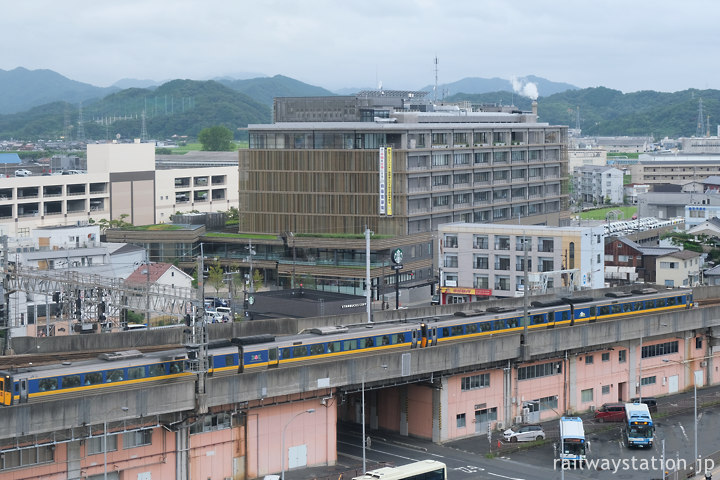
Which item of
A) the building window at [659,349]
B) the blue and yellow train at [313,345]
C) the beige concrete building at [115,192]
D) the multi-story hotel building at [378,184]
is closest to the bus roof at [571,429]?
the blue and yellow train at [313,345]

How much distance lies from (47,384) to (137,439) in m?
3.63

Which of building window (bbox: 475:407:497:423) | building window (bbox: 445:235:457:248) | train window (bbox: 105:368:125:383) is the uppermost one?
building window (bbox: 445:235:457:248)

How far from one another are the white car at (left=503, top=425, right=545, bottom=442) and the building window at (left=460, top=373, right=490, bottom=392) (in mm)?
2334

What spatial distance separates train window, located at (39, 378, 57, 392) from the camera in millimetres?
33500

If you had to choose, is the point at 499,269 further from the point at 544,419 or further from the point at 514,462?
the point at 514,462

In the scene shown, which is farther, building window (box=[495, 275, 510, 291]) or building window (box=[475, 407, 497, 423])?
building window (box=[495, 275, 510, 291])

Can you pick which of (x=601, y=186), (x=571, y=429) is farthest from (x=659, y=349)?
(x=601, y=186)

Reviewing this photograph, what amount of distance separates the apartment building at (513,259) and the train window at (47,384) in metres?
41.1

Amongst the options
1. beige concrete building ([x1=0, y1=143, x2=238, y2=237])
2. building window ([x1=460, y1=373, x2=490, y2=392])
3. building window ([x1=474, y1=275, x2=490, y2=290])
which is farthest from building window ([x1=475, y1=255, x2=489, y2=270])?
beige concrete building ([x1=0, y1=143, x2=238, y2=237])

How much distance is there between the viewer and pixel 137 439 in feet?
115

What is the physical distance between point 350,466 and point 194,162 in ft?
379

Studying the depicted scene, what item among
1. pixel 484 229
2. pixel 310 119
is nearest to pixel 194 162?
pixel 310 119

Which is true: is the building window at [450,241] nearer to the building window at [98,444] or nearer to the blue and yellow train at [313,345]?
the blue and yellow train at [313,345]

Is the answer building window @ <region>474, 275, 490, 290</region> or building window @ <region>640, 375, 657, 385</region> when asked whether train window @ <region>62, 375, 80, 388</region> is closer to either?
building window @ <region>640, 375, 657, 385</region>
